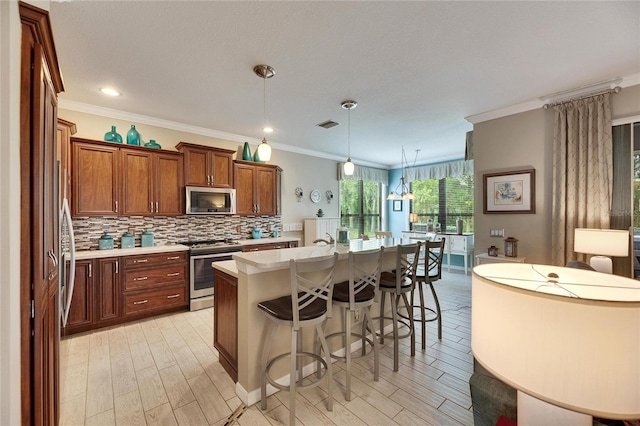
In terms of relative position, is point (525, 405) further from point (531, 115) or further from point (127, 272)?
point (127, 272)

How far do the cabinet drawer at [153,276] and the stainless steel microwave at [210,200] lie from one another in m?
0.85

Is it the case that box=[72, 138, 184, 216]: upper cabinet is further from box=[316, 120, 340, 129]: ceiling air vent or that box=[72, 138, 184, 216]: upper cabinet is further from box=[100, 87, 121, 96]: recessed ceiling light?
box=[316, 120, 340, 129]: ceiling air vent

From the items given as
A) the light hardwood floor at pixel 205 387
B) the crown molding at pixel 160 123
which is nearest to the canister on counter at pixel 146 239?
the light hardwood floor at pixel 205 387

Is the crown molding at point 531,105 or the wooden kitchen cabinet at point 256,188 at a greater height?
the crown molding at point 531,105

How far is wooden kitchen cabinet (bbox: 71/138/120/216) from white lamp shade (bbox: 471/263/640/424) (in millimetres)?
4143

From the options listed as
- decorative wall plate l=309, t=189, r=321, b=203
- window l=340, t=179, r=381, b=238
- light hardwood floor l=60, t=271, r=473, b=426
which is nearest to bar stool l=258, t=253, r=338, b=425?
light hardwood floor l=60, t=271, r=473, b=426

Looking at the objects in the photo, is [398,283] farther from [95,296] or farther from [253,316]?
[95,296]

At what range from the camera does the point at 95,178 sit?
3342 mm

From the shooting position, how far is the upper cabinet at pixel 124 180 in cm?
326

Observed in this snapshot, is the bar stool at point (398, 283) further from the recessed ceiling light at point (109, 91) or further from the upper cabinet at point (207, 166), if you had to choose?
the recessed ceiling light at point (109, 91)

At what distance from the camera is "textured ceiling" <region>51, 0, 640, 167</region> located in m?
1.84

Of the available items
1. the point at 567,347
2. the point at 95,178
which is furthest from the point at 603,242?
the point at 95,178

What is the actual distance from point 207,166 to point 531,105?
14.5 feet
